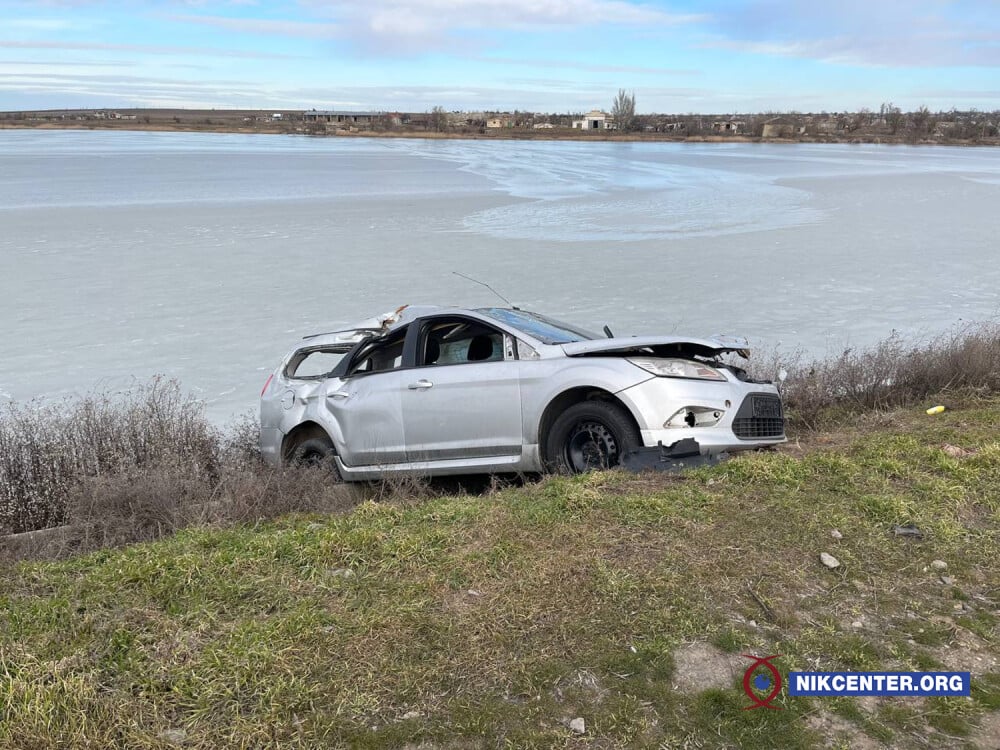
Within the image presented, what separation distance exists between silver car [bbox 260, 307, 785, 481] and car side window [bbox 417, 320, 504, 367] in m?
0.01

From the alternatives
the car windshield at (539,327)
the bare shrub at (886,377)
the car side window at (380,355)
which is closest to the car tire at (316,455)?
the car side window at (380,355)

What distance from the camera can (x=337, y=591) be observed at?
4.35 m

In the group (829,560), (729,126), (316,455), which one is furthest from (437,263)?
(729,126)

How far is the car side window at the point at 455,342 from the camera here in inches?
295

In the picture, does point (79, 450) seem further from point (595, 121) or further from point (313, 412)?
point (595, 121)

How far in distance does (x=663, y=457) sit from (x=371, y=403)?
8.96ft

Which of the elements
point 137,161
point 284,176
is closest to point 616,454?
point 284,176

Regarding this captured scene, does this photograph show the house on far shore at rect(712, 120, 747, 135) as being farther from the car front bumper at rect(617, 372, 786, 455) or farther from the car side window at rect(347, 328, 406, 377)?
the car front bumper at rect(617, 372, 786, 455)

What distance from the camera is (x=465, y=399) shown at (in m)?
7.02

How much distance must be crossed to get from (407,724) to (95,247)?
19738 mm

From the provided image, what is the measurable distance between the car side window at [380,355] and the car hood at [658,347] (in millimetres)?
1969

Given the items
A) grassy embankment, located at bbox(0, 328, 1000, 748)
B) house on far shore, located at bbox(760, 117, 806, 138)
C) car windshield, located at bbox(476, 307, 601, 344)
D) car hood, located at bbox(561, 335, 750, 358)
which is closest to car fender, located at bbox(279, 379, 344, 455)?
car windshield, located at bbox(476, 307, 601, 344)

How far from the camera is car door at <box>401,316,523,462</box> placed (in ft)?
22.5

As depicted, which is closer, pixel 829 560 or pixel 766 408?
pixel 829 560
